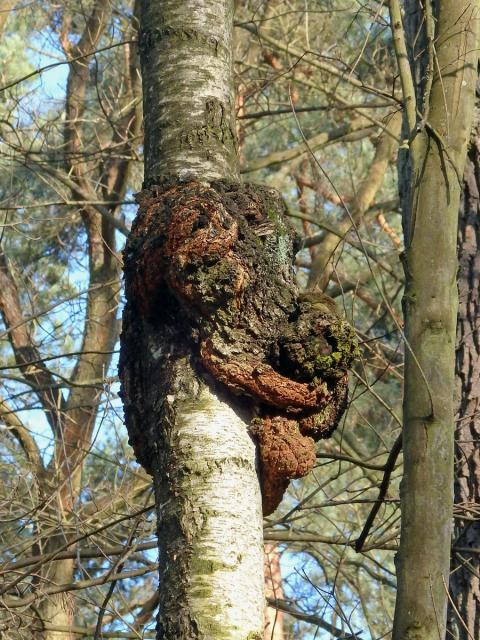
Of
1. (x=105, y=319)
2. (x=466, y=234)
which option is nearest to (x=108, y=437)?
(x=105, y=319)

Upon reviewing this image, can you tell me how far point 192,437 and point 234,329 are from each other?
0.79ft

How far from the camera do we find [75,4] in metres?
7.03

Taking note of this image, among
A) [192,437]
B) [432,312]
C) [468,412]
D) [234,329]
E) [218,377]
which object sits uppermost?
[468,412]

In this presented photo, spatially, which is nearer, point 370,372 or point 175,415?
point 175,415

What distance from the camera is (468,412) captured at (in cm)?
331

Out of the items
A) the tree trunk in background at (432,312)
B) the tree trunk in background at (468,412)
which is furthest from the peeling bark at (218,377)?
the tree trunk in background at (468,412)

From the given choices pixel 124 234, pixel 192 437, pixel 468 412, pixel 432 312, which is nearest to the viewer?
pixel 192 437

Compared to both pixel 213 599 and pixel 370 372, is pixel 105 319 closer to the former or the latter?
pixel 370 372

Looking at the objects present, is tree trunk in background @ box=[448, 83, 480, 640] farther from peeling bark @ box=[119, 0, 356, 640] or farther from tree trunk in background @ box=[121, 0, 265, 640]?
tree trunk in background @ box=[121, 0, 265, 640]

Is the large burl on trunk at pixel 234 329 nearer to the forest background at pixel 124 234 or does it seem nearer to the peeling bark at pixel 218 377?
the peeling bark at pixel 218 377

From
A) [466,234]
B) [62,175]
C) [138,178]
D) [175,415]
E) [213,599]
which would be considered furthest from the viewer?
[138,178]

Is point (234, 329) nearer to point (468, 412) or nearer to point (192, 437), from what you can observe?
point (192, 437)

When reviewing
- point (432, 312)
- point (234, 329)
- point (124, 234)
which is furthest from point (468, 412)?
point (124, 234)

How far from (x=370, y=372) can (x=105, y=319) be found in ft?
6.76
